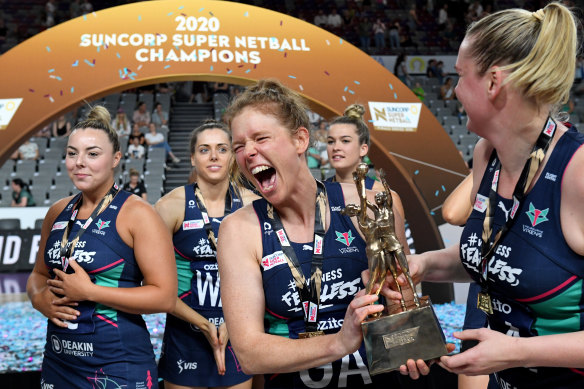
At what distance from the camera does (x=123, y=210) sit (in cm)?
261

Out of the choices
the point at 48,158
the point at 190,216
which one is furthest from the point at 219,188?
the point at 48,158

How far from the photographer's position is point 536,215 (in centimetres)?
153

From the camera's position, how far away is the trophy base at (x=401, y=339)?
59.4 inches

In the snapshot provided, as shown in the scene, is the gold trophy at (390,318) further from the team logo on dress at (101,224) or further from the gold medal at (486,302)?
the team logo on dress at (101,224)

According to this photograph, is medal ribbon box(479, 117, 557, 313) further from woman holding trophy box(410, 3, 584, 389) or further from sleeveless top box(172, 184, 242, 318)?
sleeveless top box(172, 184, 242, 318)

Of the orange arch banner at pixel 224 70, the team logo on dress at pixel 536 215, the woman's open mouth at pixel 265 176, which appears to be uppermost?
the orange arch banner at pixel 224 70

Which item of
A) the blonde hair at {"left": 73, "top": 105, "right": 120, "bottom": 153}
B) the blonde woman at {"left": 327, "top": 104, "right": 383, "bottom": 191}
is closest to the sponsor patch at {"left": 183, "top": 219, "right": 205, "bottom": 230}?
the blonde hair at {"left": 73, "top": 105, "right": 120, "bottom": 153}

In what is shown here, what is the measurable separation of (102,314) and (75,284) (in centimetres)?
19

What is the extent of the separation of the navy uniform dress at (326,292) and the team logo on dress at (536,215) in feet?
1.76

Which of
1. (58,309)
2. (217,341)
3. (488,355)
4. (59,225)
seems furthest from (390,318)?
(217,341)

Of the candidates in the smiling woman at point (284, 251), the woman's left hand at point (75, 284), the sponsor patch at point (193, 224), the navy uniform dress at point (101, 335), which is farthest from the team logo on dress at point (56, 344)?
the smiling woman at point (284, 251)

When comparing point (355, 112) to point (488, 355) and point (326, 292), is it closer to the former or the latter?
point (326, 292)

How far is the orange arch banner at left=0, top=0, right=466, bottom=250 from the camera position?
18.2ft

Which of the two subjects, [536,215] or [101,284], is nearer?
[536,215]
